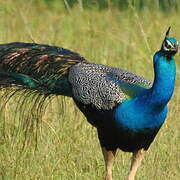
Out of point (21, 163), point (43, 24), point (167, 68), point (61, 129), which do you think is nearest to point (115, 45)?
point (43, 24)

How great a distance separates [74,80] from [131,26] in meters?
3.79

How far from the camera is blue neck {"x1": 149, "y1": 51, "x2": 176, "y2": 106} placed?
151 inches

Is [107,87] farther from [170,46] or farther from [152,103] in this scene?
[170,46]

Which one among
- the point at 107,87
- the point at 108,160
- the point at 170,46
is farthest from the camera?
the point at 108,160

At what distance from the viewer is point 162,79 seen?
3.85 meters

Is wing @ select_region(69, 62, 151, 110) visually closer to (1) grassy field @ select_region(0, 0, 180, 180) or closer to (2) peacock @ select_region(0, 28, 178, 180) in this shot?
(2) peacock @ select_region(0, 28, 178, 180)

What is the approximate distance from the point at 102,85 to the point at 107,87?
40 millimetres

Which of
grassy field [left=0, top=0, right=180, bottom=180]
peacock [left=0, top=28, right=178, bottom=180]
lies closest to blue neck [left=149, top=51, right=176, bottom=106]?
peacock [left=0, top=28, right=178, bottom=180]

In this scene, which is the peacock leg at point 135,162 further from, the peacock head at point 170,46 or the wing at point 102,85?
the peacock head at point 170,46

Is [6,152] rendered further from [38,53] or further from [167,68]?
[167,68]

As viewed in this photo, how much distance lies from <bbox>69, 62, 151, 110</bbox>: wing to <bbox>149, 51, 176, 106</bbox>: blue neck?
143mm

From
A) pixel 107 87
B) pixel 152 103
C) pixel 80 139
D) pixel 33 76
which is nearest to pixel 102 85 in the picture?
pixel 107 87

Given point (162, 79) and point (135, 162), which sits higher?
point (162, 79)

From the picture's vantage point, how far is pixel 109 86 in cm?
407
